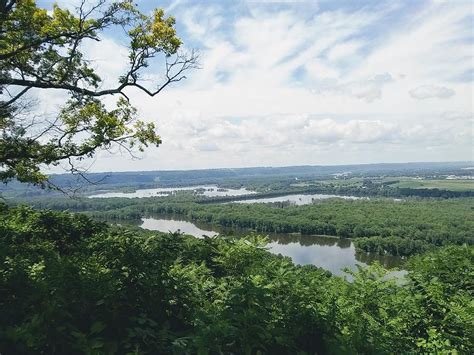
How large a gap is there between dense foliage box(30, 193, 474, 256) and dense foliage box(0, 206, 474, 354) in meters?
66.5

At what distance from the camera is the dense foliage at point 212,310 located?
3.81 meters

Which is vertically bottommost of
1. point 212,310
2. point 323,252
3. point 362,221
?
point 323,252

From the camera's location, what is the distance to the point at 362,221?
3787 inches

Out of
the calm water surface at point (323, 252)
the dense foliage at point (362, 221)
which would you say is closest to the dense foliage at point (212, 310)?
the calm water surface at point (323, 252)

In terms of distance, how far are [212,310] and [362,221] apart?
9879 cm

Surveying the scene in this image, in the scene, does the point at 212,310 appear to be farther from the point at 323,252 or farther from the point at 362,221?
the point at 362,221

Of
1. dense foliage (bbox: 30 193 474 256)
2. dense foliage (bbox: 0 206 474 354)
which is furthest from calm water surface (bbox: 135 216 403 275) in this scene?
dense foliage (bbox: 0 206 474 354)

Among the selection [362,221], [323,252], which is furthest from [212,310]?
[362,221]

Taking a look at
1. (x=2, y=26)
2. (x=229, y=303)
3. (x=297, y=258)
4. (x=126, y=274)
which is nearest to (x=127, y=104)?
(x=2, y=26)

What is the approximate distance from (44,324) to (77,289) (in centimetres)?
89

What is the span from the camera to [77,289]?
15.2 ft

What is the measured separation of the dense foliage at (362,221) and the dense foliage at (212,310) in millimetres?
66454

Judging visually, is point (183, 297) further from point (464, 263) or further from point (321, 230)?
point (321, 230)

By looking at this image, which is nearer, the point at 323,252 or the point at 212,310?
the point at 212,310
